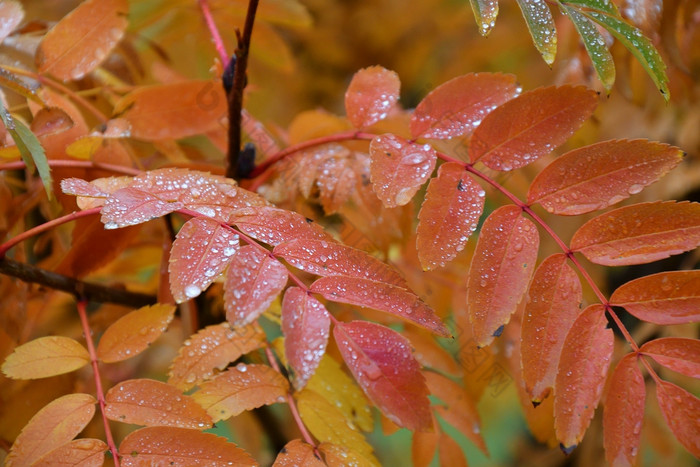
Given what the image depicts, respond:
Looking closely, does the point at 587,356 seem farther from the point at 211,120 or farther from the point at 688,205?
the point at 211,120

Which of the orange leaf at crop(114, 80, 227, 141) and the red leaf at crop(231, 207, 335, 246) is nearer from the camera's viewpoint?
the red leaf at crop(231, 207, 335, 246)

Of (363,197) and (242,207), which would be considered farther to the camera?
(363,197)

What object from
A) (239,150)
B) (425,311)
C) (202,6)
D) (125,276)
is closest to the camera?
(425,311)

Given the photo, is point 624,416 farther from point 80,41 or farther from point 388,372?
point 80,41

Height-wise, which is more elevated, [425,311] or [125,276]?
[425,311]

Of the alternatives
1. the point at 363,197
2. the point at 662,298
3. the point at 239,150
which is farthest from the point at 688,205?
the point at 239,150

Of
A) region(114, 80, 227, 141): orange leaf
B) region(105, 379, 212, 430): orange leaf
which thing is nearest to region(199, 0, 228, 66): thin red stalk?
region(114, 80, 227, 141): orange leaf

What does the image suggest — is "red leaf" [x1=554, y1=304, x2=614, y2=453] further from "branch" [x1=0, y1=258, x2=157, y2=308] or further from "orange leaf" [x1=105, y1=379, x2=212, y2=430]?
"branch" [x1=0, y1=258, x2=157, y2=308]
